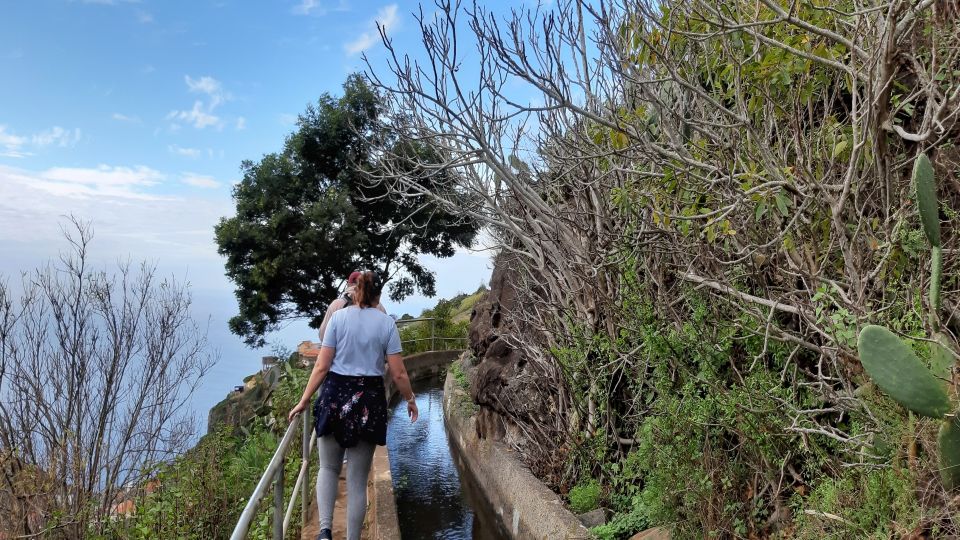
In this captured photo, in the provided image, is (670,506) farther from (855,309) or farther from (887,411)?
(855,309)

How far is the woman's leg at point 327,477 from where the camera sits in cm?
360

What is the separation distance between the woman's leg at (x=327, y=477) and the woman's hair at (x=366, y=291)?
825mm

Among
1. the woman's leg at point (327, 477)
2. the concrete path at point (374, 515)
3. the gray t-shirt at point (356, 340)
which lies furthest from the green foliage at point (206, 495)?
the gray t-shirt at point (356, 340)

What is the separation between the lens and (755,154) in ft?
11.6

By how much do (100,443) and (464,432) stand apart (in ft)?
15.9

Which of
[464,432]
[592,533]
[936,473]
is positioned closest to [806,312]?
[936,473]

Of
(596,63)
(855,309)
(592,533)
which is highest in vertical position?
(596,63)

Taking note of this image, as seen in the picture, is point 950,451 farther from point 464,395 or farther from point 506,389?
point 464,395

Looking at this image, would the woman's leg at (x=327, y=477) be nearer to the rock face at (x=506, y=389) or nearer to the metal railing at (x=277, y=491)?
the metal railing at (x=277, y=491)

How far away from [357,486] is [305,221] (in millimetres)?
14157

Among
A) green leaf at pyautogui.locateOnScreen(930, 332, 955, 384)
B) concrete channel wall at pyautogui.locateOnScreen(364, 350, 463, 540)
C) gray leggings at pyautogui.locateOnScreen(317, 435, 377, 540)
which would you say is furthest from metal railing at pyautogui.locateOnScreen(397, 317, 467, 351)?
green leaf at pyautogui.locateOnScreen(930, 332, 955, 384)

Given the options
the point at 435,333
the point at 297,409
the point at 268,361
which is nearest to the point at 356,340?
the point at 297,409

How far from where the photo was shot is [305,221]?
1692cm

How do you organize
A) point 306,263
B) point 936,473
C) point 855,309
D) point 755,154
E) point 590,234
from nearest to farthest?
point 936,473, point 855,309, point 755,154, point 590,234, point 306,263
